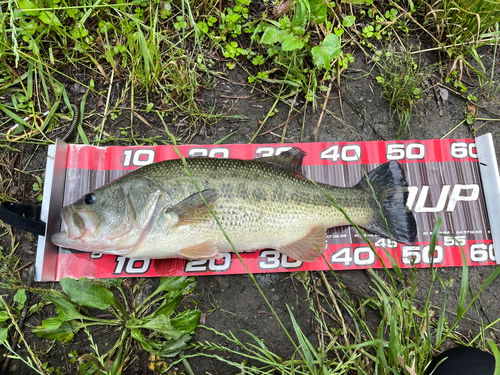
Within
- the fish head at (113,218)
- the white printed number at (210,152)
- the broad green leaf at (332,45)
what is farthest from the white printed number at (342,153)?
the fish head at (113,218)

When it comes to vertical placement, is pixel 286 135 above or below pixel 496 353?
above

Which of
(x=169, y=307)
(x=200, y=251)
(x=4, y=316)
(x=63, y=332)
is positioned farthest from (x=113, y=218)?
(x=4, y=316)

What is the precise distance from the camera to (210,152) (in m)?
3.33

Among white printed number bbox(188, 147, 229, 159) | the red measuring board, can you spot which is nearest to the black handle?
the red measuring board

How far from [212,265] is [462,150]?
295 cm

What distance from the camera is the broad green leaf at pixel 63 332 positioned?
9.11ft

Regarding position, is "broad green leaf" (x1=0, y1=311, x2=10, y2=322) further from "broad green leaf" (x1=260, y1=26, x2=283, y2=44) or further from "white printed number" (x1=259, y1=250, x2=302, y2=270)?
"broad green leaf" (x1=260, y1=26, x2=283, y2=44)

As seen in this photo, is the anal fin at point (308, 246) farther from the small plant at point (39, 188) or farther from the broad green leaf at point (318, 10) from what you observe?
the small plant at point (39, 188)

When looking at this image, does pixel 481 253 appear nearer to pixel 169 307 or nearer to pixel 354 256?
pixel 354 256

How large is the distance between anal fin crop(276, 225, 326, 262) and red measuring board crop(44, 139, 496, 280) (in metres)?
0.23

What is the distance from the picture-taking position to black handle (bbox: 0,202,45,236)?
2854mm

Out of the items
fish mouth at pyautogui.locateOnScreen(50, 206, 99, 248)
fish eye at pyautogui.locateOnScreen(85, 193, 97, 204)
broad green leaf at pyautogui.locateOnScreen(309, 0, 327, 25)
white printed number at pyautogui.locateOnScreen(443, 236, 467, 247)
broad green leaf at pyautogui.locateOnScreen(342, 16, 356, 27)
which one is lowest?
white printed number at pyautogui.locateOnScreen(443, 236, 467, 247)

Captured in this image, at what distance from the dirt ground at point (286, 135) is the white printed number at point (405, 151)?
0.45 feet

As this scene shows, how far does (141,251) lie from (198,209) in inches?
25.5
